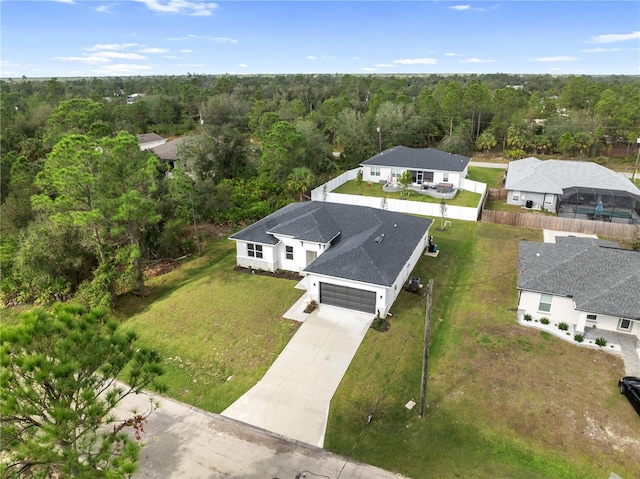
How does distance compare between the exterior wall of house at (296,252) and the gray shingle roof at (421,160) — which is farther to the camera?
the gray shingle roof at (421,160)

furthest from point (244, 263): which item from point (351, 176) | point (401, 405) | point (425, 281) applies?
point (351, 176)

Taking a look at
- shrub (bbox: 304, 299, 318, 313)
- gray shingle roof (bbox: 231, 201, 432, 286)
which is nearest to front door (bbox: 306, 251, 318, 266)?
gray shingle roof (bbox: 231, 201, 432, 286)

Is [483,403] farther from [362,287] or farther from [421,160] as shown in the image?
[421,160]

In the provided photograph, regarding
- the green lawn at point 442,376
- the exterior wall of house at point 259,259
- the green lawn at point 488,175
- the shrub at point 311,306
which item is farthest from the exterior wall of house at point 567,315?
the green lawn at point 488,175

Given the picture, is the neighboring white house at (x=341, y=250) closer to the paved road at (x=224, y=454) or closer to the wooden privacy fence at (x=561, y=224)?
the paved road at (x=224, y=454)

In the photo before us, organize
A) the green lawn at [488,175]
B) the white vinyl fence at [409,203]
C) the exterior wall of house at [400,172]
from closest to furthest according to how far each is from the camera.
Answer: the white vinyl fence at [409,203], the exterior wall of house at [400,172], the green lawn at [488,175]

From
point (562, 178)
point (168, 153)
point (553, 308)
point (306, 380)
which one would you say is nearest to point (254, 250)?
point (306, 380)
